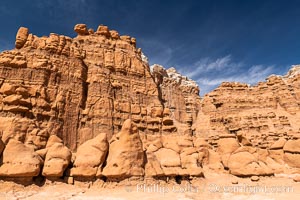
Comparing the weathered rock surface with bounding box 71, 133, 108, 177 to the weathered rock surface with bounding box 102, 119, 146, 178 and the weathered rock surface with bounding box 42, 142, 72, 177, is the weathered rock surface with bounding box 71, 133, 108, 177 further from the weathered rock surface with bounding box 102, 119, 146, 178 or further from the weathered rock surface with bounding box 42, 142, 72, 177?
the weathered rock surface with bounding box 42, 142, 72, 177

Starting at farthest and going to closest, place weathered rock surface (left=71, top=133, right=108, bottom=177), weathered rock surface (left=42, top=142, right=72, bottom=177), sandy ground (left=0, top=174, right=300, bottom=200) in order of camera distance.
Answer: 1. weathered rock surface (left=71, top=133, right=108, bottom=177)
2. weathered rock surface (left=42, top=142, right=72, bottom=177)
3. sandy ground (left=0, top=174, right=300, bottom=200)

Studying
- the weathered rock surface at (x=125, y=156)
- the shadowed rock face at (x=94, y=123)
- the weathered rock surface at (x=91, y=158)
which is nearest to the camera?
the weathered rock surface at (x=91, y=158)

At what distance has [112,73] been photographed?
121 feet

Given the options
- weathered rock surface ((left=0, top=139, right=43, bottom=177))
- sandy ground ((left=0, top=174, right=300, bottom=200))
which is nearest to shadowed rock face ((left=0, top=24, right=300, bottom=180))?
weathered rock surface ((left=0, top=139, right=43, bottom=177))

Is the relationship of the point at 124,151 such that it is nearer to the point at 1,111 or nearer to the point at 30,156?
the point at 30,156

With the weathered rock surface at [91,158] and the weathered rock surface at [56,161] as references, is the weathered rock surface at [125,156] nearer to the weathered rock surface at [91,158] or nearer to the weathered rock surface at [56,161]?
the weathered rock surface at [91,158]

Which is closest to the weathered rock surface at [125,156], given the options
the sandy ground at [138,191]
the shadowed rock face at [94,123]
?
the shadowed rock face at [94,123]

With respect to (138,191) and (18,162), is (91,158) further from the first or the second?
(18,162)

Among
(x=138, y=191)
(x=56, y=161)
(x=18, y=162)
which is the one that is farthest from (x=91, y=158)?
(x=18, y=162)

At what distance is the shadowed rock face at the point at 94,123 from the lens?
2194 centimetres

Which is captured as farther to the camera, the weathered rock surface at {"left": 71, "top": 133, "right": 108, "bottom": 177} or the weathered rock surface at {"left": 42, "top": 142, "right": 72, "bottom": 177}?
the weathered rock surface at {"left": 71, "top": 133, "right": 108, "bottom": 177}

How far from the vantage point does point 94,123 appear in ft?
101

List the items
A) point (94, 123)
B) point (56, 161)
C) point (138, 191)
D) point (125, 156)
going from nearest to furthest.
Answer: point (138, 191)
point (56, 161)
point (125, 156)
point (94, 123)

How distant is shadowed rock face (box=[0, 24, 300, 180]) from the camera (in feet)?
72.0
